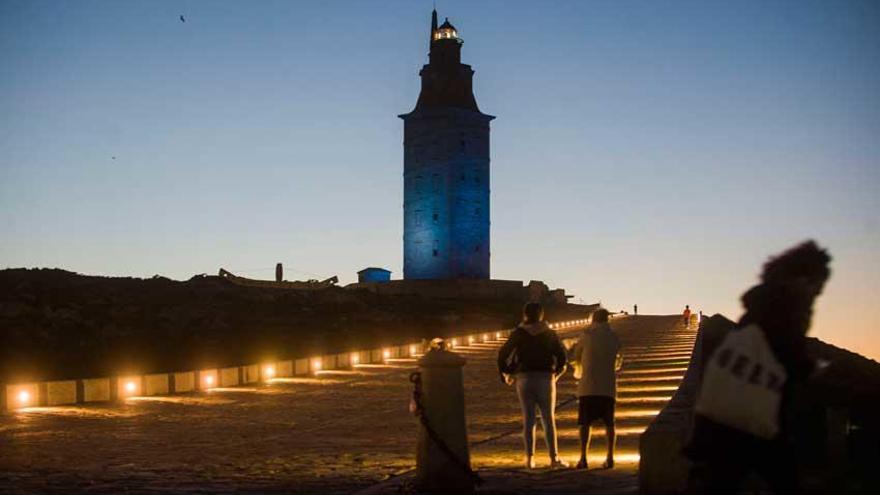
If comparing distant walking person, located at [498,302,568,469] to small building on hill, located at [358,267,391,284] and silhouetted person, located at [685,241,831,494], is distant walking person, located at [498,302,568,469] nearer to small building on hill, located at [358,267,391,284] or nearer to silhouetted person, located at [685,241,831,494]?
silhouetted person, located at [685,241,831,494]

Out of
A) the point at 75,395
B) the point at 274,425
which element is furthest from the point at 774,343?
the point at 75,395

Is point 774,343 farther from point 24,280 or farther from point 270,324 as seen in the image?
point 24,280

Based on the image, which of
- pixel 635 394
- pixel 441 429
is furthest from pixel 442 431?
pixel 635 394

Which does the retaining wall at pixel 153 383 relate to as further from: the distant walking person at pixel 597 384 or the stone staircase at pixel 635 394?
the distant walking person at pixel 597 384

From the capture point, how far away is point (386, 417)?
19.2m

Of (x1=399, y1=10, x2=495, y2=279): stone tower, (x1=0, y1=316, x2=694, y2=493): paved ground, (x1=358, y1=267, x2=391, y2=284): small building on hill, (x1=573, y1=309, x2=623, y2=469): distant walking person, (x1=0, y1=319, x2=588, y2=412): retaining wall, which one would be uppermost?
(x1=399, y1=10, x2=495, y2=279): stone tower

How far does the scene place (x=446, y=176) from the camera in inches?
3634

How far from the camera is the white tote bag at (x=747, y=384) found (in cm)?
629

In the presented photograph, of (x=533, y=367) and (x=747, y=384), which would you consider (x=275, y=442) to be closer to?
(x=533, y=367)

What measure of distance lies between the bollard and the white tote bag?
453 cm

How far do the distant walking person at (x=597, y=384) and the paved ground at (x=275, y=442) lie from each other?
419mm

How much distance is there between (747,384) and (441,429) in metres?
4.76

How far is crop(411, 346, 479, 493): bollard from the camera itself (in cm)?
1066

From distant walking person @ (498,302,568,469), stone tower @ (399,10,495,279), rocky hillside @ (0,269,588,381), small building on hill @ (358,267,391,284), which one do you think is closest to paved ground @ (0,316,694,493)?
distant walking person @ (498,302,568,469)
